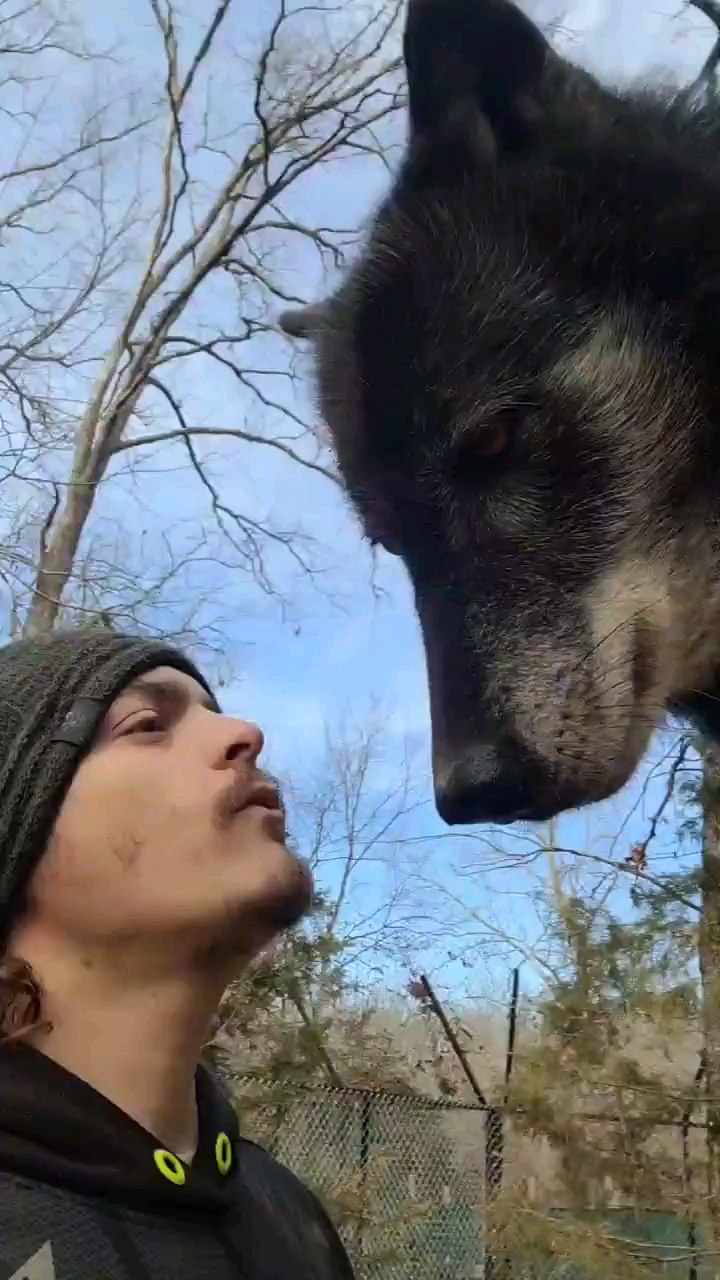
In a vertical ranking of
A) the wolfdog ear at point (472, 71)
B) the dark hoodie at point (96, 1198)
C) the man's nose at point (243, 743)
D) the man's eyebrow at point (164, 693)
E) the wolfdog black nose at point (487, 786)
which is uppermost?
the wolfdog ear at point (472, 71)

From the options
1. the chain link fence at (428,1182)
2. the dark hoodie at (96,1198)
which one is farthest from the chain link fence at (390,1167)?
the dark hoodie at (96,1198)

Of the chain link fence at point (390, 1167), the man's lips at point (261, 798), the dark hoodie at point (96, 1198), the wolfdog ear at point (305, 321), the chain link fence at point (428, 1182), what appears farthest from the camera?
the chain link fence at point (390, 1167)

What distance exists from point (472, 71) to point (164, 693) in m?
0.58

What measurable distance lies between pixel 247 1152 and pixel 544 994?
1.06m

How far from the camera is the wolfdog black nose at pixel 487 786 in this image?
79cm

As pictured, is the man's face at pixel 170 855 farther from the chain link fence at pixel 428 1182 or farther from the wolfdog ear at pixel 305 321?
the chain link fence at pixel 428 1182

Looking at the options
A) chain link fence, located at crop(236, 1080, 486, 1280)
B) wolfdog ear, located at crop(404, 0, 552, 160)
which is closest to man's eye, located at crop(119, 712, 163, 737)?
wolfdog ear, located at crop(404, 0, 552, 160)

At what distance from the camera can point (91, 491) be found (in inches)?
111

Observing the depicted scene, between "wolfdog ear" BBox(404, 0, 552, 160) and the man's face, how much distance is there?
59cm

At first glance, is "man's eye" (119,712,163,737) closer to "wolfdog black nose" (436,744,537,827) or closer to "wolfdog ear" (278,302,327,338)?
"wolfdog black nose" (436,744,537,827)

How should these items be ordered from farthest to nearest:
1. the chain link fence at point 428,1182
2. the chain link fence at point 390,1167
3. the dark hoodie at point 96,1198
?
the chain link fence at point 390,1167 → the chain link fence at point 428,1182 → the dark hoodie at point 96,1198

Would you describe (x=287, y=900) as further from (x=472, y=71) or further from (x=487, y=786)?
(x=472, y=71)

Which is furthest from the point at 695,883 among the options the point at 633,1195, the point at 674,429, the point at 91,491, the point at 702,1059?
A: the point at 91,491

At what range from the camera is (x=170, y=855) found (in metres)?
0.52
